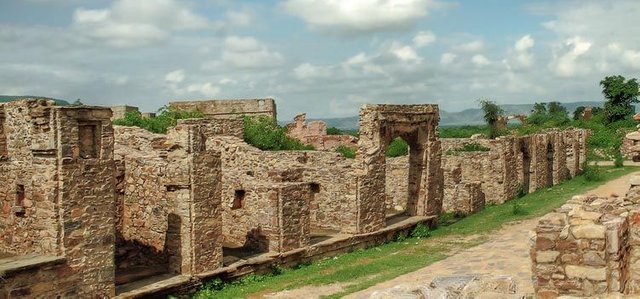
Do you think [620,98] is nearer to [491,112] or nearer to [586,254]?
[491,112]

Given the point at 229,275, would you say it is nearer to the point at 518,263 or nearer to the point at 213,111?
the point at 518,263

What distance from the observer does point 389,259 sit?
49.3 ft

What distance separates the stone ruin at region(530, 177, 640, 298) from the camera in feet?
25.0

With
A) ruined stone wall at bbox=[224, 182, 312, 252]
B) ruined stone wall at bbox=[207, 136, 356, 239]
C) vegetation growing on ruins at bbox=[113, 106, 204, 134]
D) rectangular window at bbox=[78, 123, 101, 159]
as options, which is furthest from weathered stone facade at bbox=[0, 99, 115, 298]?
vegetation growing on ruins at bbox=[113, 106, 204, 134]

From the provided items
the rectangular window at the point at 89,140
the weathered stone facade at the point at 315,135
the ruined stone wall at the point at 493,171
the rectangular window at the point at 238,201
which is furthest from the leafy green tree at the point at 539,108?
the rectangular window at the point at 89,140

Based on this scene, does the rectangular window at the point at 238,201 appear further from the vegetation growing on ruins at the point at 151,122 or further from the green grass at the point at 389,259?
the vegetation growing on ruins at the point at 151,122

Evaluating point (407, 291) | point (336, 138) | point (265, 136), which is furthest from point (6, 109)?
point (336, 138)

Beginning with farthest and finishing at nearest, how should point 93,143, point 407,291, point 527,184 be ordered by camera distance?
point 527,184, point 93,143, point 407,291

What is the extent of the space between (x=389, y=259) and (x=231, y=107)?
63.7ft

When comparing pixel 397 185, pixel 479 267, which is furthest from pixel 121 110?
pixel 479 267

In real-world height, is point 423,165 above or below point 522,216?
above

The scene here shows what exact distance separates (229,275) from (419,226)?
7382mm

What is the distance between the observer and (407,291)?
634cm

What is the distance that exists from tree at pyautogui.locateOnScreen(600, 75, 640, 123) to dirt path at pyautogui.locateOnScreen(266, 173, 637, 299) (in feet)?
139
